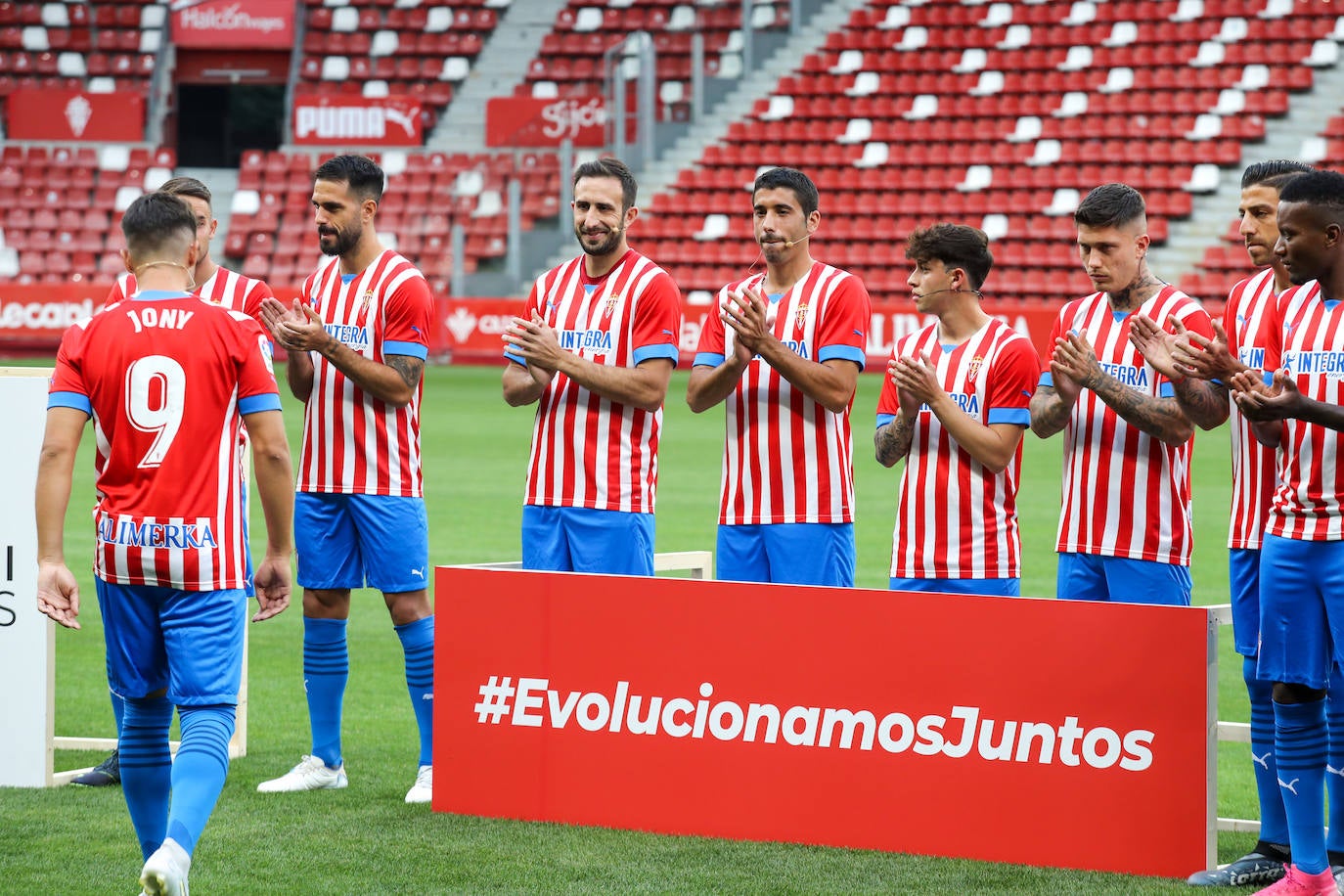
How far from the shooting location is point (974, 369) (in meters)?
5.54

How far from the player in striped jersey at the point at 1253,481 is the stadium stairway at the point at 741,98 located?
21.4m

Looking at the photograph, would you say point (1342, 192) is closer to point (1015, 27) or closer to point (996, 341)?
point (996, 341)

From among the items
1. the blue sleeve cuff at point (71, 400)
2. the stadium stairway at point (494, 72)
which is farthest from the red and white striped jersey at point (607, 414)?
the stadium stairway at point (494, 72)

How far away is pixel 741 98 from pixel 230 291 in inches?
867

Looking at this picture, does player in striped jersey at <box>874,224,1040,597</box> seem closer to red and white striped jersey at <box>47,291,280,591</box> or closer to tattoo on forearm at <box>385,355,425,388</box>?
tattoo on forearm at <box>385,355,425,388</box>

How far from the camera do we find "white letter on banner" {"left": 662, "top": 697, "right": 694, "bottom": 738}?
17.2ft

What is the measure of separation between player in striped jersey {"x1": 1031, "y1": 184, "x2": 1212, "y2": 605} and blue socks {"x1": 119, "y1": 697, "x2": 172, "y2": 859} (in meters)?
2.72

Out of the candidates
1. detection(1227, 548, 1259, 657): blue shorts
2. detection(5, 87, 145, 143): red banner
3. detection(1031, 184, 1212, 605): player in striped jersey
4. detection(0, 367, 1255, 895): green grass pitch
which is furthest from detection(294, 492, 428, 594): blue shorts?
detection(5, 87, 145, 143): red banner

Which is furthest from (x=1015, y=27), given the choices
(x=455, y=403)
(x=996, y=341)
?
(x=996, y=341)

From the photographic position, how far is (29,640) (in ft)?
19.3

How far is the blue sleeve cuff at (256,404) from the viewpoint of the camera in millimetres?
4430

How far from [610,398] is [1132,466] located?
1671 mm

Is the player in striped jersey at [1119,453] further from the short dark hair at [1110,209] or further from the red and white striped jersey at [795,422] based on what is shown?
the red and white striped jersey at [795,422]

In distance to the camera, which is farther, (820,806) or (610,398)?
(610,398)
